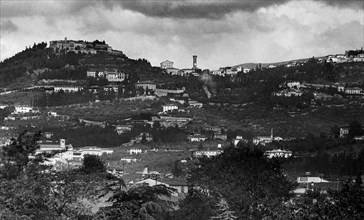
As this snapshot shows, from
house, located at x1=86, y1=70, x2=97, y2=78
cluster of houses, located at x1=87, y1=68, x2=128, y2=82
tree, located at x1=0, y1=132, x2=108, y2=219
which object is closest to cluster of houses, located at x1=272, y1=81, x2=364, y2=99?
cluster of houses, located at x1=87, y1=68, x2=128, y2=82

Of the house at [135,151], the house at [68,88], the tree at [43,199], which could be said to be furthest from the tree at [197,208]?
the house at [68,88]

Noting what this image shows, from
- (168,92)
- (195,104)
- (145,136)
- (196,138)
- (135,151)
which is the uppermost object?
(168,92)

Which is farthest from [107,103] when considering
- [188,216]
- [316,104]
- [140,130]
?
[188,216]

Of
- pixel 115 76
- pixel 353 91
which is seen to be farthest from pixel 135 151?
pixel 115 76

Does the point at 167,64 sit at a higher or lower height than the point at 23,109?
higher

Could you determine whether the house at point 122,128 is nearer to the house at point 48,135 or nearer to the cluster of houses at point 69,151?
the house at point 48,135

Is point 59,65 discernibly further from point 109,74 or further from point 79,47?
point 79,47
